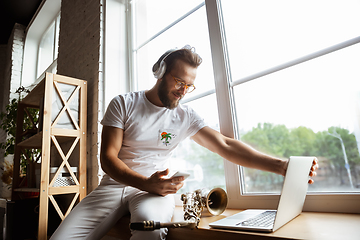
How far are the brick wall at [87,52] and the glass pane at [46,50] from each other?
1.58m

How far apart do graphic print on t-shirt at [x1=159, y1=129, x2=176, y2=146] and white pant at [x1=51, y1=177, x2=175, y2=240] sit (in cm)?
36

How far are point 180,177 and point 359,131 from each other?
871mm

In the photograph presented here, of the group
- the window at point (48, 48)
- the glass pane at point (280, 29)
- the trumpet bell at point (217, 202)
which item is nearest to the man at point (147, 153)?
the trumpet bell at point (217, 202)

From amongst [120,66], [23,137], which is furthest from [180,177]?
[23,137]

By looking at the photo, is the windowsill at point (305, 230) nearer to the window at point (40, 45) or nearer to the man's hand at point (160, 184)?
the man's hand at point (160, 184)

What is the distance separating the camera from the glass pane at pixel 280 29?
1303 millimetres

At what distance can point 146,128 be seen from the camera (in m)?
1.63

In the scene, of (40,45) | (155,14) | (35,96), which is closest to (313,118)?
(155,14)

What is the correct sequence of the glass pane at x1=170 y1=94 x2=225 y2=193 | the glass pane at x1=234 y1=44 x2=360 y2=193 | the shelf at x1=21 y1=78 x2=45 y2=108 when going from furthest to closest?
the shelf at x1=21 y1=78 x2=45 y2=108
the glass pane at x1=170 y1=94 x2=225 y2=193
the glass pane at x1=234 y1=44 x2=360 y2=193

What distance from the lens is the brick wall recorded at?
2457 millimetres

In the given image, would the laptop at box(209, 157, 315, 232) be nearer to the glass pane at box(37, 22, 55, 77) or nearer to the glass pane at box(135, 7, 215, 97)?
the glass pane at box(135, 7, 215, 97)

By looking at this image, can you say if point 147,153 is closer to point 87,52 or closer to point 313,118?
point 313,118

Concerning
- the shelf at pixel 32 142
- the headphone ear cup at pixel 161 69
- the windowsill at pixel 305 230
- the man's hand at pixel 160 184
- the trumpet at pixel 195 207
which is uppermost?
the headphone ear cup at pixel 161 69

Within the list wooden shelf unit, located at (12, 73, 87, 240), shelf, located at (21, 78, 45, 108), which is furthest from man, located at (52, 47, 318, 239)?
shelf, located at (21, 78, 45, 108)
